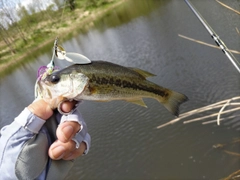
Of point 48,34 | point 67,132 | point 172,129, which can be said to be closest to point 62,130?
point 67,132

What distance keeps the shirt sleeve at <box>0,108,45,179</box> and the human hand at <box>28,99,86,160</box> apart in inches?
1.8

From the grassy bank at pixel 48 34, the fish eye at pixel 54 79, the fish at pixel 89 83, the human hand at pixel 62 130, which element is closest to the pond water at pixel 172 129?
the fish at pixel 89 83

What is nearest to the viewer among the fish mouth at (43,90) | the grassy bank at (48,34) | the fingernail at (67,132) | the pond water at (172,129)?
the fingernail at (67,132)

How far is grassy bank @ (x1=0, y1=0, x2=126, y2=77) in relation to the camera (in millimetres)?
35513

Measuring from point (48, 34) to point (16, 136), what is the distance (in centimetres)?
3783

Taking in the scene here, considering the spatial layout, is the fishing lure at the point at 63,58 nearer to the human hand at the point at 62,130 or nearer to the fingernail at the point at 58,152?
the human hand at the point at 62,130

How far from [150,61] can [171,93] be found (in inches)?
430

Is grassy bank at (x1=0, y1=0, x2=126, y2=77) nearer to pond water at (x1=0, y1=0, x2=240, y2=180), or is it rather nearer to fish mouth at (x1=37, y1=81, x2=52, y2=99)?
pond water at (x1=0, y1=0, x2=240, y2=180)

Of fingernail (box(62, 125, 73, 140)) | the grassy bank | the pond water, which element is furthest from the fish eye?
the grassy bank

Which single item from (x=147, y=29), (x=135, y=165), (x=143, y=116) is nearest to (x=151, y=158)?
(x=135, y=165)

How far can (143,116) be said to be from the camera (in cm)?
894

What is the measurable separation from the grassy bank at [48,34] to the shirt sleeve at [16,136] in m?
31.1

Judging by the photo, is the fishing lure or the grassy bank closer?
the fishing lure

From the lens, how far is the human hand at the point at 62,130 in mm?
1426
